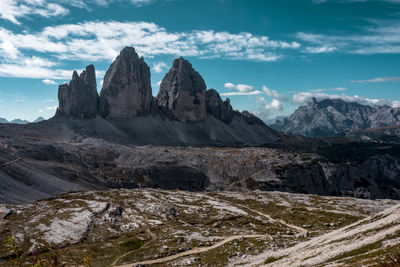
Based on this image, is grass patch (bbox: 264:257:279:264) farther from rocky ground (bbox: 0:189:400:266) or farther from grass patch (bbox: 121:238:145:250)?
grass patch (bbox: 121:238:145:250)

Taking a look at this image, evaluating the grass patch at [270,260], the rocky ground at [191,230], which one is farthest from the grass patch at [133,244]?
the grass patch at [270,260]

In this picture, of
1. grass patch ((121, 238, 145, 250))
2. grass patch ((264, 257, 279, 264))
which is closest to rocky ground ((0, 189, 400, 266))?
grass patch ((264, 257, 279, 264))

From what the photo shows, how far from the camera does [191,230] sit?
68562 millimetres

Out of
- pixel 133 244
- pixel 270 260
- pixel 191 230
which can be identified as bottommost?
pixel 133 244

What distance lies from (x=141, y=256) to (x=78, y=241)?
23.0m

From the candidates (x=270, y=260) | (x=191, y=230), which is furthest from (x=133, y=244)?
(x=270, y=260)

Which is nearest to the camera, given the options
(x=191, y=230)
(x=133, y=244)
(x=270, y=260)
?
(x=270, y=260)

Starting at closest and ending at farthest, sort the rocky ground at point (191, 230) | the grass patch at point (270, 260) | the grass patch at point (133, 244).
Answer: the rocky ground at point (191, 230), the grass patch at point (270, 260), the grass patch at point (133, 244)

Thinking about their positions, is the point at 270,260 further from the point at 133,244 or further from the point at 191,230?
the point at 133,244

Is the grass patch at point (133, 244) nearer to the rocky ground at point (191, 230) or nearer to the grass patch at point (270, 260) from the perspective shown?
the rocky ground at point (191, 230)

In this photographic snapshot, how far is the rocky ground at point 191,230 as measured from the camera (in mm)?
31422

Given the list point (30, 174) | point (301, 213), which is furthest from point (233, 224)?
point (30, 174)

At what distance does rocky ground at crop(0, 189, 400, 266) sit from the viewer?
31422 mm

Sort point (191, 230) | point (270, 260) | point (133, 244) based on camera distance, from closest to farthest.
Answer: point (270, 260), point (133, 244), point (191, 230)
